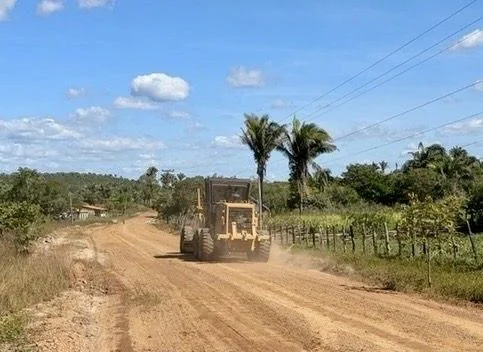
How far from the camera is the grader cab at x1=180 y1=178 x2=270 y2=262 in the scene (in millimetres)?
26266

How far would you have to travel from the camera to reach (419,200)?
18.1m

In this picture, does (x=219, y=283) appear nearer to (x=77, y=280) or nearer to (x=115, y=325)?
(x=77, y=280)

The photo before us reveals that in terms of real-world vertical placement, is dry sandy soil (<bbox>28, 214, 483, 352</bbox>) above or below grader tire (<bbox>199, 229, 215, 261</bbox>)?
below

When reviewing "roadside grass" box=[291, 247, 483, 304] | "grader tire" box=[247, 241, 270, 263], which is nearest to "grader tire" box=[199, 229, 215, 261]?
"grader tire" box=[247, 241, 270, 263]

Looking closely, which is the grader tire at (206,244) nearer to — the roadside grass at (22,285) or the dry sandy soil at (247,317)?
the dry sandy soil at (247,317)

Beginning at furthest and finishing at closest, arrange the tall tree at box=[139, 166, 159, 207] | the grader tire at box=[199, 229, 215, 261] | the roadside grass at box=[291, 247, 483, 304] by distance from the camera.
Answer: the tall tree at box=[139, 166, 159, 207]
the grader tire at box=[199, 229, 215, 261]
the roadside grass at box=[291, 247, 483, 304]

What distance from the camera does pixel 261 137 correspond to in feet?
164

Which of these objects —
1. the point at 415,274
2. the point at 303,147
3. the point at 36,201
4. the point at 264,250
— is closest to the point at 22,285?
the point at 415,274

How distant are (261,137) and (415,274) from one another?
3213cm

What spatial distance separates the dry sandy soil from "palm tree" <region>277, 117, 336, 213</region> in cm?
2839

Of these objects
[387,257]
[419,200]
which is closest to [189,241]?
[387,257]

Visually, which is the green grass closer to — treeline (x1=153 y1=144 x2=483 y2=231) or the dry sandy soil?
the dry sandy soil

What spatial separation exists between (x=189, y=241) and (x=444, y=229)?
47.5 ft

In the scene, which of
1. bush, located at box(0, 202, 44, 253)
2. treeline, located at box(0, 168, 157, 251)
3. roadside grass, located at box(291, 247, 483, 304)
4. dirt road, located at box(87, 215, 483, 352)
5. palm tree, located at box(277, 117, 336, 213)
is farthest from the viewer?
palm tree, located at box(277, 117, 336, 213)
